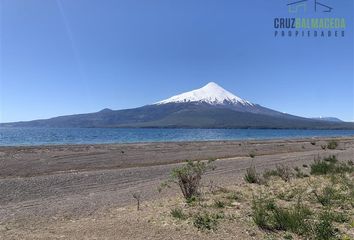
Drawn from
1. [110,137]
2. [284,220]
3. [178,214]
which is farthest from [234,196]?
[110,137]

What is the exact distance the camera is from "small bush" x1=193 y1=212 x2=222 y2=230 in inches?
265

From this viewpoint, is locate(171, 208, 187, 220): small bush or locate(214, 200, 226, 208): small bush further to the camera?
locate(214, 200, 226, 208): small bush

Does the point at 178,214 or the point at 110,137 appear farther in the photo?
the point at 110,137

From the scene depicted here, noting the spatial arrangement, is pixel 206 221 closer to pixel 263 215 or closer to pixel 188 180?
pixel 263 215

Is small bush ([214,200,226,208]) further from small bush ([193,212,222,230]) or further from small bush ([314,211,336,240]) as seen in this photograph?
small bush ([314,211,336,240])

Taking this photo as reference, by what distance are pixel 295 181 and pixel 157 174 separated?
20.6ft

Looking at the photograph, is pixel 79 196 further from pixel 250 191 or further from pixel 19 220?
pixel 250 191

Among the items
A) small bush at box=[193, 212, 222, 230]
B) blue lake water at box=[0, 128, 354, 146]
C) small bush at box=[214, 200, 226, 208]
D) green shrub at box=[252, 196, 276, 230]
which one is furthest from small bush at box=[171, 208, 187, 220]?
blue lake water at box=[0, 128, 354, 146]

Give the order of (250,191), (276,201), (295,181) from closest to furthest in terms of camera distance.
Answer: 1. (276,201)
2. (250,191)
3. (295,181)

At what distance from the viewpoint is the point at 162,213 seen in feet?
26.1

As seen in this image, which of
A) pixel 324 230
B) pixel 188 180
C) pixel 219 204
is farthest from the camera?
pixel 188 180

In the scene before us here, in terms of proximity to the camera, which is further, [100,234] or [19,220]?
[19,220]

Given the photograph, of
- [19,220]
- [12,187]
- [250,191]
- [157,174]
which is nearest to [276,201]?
[250,191]

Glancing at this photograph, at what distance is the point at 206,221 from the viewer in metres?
7.04
